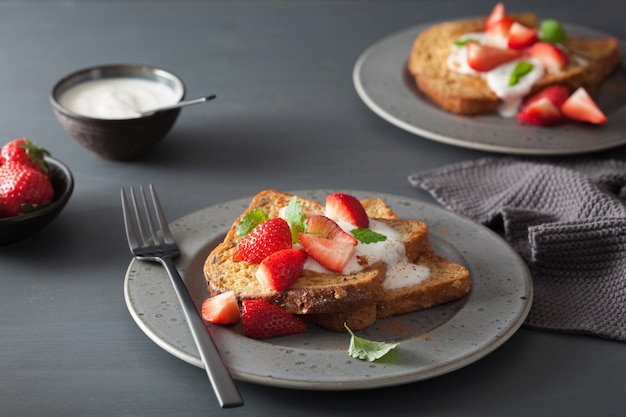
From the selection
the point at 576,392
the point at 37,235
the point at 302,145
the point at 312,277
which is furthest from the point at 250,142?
the point at 576,392

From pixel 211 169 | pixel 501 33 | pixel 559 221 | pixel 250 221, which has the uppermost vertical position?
pixel 501 33

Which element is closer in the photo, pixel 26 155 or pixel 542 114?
pixel 26 155

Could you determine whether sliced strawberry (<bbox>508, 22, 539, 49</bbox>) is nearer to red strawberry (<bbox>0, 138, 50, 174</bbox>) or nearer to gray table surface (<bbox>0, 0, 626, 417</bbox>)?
gray table surface (<bbox>0, 0, 626, 417</bbox>)

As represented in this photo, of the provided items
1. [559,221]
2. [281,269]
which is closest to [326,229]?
[281,269]

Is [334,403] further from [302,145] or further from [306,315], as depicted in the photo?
[302,145]

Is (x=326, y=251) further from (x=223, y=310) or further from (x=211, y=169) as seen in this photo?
(x=211, y=169)

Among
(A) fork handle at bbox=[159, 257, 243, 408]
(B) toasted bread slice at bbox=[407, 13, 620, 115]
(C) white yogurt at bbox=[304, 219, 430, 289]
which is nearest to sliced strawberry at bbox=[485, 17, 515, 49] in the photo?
(B) toasted bread slice at bbox=[407, 13, 620, 115]

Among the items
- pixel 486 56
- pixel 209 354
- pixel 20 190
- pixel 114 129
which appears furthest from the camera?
pixel 486 56
